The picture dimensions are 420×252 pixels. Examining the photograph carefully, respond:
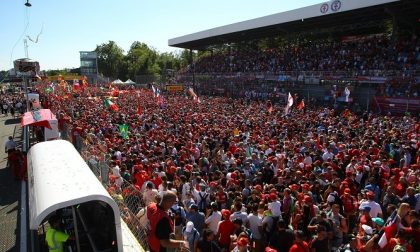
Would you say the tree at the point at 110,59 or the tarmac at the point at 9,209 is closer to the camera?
the tarmac at the point at 9,209

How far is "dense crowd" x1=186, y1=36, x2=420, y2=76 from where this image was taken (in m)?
25.9

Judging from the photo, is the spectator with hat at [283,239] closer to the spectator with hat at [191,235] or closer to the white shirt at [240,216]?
the white shirt at [240,216]

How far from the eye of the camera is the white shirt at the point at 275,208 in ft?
21.7

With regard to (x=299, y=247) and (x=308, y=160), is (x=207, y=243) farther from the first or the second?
(x=308, y=160)

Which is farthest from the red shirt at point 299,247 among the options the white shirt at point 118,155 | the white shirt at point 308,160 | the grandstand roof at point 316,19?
the grandstand roof at point 316,19

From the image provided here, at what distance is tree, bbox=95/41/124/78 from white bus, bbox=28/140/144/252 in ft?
322

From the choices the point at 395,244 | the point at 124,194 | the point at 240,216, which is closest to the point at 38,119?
the point at 124,194

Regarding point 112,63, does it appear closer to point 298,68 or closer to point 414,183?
point 298,68

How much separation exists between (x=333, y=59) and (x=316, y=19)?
12.3 feet

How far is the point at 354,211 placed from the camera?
7238mm

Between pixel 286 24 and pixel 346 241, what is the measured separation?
30.5 meters

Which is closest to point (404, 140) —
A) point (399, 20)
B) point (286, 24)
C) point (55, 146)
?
point (55, 146)

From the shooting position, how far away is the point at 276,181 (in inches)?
372

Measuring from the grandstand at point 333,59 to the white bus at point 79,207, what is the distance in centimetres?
2049
